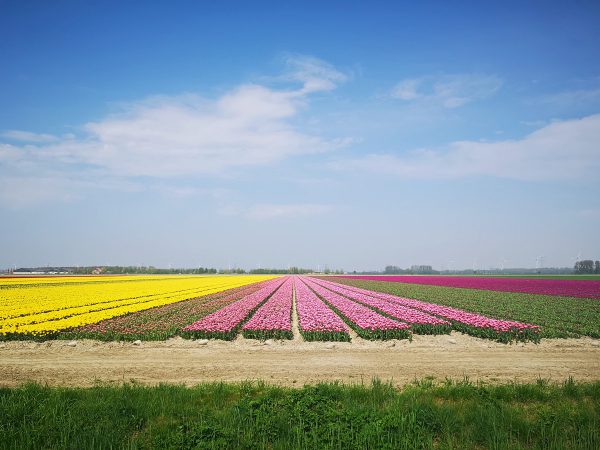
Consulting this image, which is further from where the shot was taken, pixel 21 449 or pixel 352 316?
pixel 352 316

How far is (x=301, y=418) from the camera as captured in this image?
6.38 metres

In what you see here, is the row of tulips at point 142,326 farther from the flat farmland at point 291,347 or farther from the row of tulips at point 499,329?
the row of tulips at point 499,329

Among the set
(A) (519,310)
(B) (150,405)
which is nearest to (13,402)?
(B) (150,405)

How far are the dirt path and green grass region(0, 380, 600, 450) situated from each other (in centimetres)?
187

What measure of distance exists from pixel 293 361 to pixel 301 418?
5.81m

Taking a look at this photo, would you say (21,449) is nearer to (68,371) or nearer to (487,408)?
(68,371)

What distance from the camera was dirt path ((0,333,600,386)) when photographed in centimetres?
1017

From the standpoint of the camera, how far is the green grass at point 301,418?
224 inches

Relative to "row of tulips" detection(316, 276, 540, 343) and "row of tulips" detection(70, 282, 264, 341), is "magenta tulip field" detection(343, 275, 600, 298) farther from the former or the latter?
"row of tulips" detection(70, 282, 264, 341)

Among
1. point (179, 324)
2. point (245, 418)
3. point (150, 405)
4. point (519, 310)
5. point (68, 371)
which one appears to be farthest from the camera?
point (519, 310)

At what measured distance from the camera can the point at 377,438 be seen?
5715mm

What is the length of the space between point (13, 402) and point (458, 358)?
12.8 metres

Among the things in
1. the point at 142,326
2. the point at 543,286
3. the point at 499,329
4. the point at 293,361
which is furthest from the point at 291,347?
the point at 543,286

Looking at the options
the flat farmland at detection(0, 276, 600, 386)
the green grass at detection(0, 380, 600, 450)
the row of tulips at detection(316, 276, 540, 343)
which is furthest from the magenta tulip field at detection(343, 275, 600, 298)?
the green grass at detection(0, 380, 600, 450)
